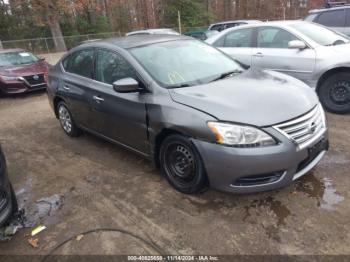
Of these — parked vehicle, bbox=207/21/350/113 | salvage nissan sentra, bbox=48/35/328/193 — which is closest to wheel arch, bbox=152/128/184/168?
salvage nissan sentra, bbox=48/35/328/193

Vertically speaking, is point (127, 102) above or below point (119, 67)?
below

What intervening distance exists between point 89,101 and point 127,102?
91cm

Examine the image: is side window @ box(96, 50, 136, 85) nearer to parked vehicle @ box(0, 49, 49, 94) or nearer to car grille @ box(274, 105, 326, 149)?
car grille @ box(274, 105, 326, 149)

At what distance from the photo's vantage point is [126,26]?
29312 mm

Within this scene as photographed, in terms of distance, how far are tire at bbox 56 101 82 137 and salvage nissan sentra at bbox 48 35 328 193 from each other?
2.06 ft

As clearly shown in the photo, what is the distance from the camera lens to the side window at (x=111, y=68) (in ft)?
12.1

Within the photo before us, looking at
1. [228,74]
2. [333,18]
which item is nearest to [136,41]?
[228,74]

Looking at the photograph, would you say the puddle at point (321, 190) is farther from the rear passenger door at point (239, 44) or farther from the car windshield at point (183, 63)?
the rear passenger door at point (239, 44)

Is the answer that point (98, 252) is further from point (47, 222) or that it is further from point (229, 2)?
point (229, 2)

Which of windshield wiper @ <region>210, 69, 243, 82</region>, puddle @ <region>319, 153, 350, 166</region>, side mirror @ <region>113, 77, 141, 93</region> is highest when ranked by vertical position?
side mirror @ <region>113, 77, 141, 93</region>

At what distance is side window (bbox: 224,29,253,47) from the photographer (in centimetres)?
614

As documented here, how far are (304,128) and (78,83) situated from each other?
315 cm

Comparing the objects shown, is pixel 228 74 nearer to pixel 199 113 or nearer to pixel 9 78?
pixel 199 113

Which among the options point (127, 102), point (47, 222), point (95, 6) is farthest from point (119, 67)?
point (95, 6)
